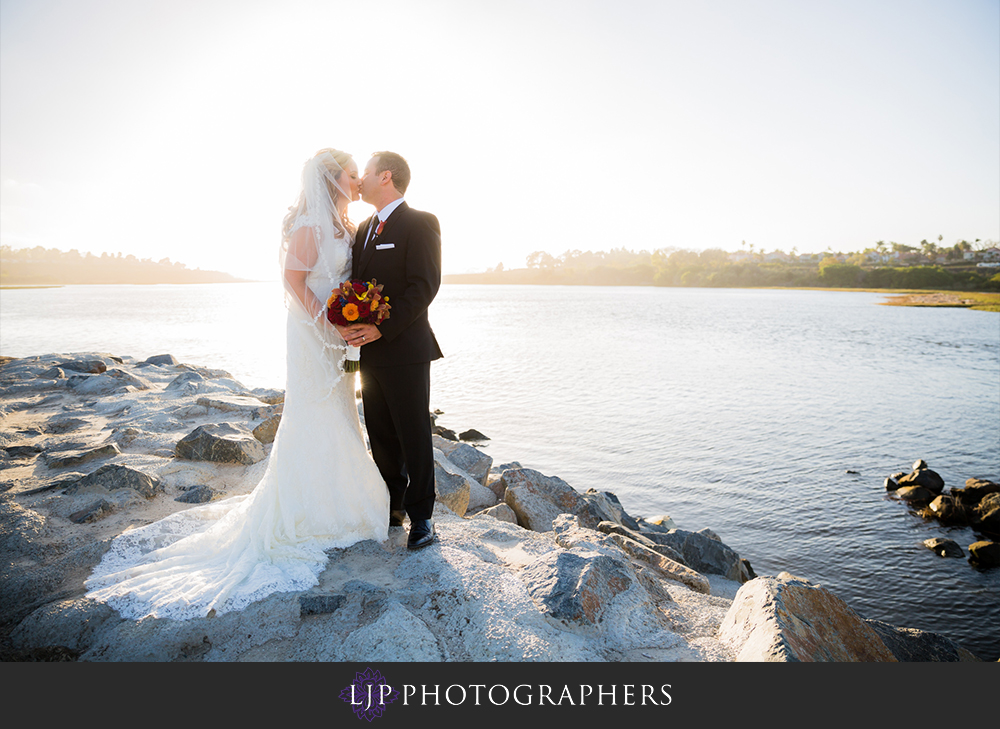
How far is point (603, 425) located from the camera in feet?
41.2

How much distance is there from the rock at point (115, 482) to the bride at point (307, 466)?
2.86ft

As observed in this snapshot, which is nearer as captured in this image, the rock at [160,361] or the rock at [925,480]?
the rock at [925,480]

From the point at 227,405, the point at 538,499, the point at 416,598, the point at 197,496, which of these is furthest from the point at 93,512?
the point at 538,499

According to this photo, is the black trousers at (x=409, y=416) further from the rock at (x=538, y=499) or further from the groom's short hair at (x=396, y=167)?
the rock at (x=538, y=499)

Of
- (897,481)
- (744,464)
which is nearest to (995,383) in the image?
(897,481)

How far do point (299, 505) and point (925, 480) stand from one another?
9684mm

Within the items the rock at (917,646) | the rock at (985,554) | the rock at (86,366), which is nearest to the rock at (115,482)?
the rock at (917,646)

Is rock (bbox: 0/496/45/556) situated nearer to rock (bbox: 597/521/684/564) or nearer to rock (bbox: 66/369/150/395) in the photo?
rock (bbox: 597/521/684/564)

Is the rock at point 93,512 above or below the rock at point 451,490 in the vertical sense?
above

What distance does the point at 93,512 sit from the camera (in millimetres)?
4219

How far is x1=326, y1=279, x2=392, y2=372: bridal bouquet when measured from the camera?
→ 3.52 m

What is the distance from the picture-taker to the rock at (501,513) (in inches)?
212

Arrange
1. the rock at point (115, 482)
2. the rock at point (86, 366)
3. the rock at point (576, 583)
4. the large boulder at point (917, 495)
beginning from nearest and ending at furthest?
1. the rock at point (576, 583)
2. the rock at point (115, 482)
3. the large boulder at point (917, 495)
4. the rock at point (86, 366)
